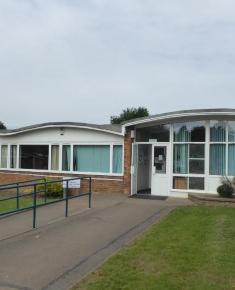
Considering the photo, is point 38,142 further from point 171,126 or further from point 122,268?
point 122,268

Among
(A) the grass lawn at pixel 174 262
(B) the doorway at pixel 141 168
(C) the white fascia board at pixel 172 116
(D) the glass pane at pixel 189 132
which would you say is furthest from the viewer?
(B) the doorway at pixel 141 168

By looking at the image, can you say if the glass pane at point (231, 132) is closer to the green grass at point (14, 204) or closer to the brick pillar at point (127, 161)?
the brick pillar at point (127, 161)

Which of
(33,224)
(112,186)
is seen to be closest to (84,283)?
(33,224)

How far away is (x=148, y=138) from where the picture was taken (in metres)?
19.1

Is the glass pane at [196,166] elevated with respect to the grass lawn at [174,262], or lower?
elevated

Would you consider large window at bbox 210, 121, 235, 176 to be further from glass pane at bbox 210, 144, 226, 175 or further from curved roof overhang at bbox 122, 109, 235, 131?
curved roof overhang at bbox 122, 109, 235, 131

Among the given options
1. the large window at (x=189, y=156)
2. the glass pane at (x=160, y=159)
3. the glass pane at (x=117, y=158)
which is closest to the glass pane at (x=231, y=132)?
the large window at (x=189, y=156)

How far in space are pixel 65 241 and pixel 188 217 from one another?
4.34 m

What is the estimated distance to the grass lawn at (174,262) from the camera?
6.11 meters

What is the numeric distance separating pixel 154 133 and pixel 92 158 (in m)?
3.10

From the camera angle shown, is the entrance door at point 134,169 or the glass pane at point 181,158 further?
the entrance door at point 134,169

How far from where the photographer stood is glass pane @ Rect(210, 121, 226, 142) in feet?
55.2

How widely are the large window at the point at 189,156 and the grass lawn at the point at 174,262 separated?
619 cm

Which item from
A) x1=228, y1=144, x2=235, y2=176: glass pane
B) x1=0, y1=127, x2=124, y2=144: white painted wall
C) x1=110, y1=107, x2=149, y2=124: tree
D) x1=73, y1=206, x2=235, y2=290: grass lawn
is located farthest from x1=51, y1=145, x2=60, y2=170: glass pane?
x1=110, y1=107, x2=149, y2=124: tree
